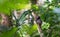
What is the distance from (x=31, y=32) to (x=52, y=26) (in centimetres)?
13

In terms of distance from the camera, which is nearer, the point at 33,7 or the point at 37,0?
the point at 33,7

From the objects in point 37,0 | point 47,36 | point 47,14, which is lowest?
point 47,36

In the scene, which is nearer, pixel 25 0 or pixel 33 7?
pixel 25 0

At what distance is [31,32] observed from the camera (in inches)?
34.0

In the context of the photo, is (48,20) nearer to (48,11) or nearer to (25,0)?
(48,11)

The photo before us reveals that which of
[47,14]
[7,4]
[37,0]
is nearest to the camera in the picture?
[7,4]

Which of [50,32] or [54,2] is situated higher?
[54,2]

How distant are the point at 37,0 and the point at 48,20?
252mm

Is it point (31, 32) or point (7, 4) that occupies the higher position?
point (7, 4)

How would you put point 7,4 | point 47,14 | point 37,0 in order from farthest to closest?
point 37,0, point 47,14, point 7,4

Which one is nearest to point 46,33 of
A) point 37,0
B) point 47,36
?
point 47,36

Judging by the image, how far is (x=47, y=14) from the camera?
823 millimetres

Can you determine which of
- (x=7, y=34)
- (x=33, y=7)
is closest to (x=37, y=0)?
(x=33, y=7)

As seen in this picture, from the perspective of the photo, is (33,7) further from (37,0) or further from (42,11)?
(37,0)
